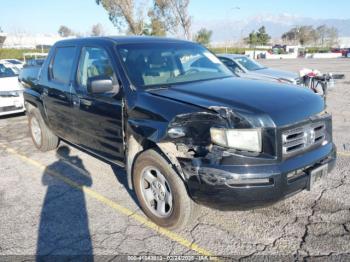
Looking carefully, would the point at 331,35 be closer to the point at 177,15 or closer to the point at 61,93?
the point at 177,15

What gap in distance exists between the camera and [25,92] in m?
6.31

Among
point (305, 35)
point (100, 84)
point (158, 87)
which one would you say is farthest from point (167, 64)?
point (305, 35)

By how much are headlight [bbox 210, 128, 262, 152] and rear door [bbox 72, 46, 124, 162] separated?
4.26ft

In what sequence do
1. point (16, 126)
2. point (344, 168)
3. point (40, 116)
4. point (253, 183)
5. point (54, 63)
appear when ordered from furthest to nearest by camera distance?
point (16, 126) → point (40, 116) → point (54, 63) → point (344, 168) → point (253, 183)

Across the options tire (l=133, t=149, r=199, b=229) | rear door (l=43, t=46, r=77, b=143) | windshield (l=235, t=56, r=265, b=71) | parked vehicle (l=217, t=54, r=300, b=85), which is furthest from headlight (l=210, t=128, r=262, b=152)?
windshield (l=235, t=56, r=265, b=71)

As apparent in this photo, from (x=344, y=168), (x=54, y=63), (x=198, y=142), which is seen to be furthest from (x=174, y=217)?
(x=54, y=63)

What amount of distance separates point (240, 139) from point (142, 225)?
4.82 ft

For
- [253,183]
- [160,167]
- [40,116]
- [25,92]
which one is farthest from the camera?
[25,92]

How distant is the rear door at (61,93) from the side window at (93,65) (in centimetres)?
25

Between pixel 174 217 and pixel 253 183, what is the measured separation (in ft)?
2.98

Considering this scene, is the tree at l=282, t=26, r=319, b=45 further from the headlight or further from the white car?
the headlight

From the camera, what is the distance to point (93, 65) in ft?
13.9

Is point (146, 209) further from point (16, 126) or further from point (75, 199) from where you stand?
point (16, 126)

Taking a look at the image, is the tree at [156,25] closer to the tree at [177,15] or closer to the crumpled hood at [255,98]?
the tree at [177,15]
